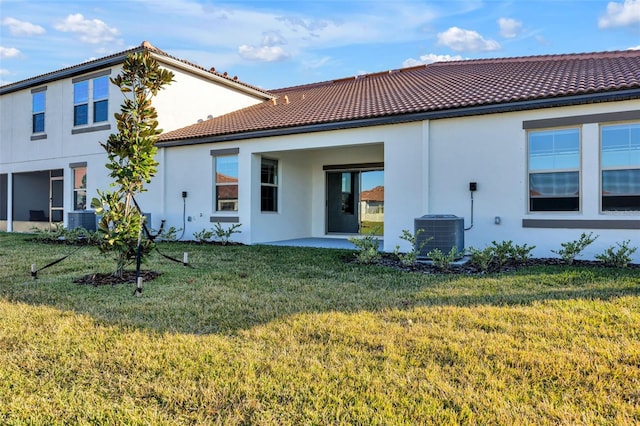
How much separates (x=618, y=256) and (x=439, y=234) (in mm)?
3025

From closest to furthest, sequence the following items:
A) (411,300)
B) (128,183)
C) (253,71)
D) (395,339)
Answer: (395,339), (411,300), (128,183), (253,71)

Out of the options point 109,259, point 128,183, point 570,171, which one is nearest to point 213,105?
point 109,259

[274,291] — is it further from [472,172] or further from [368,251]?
[472,172]

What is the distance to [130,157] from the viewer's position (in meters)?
6.50

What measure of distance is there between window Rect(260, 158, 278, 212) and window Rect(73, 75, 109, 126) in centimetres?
621

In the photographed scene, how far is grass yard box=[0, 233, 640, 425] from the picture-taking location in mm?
2650

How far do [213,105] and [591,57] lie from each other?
12919 mm

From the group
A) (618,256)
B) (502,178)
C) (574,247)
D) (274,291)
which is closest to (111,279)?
(274,291)

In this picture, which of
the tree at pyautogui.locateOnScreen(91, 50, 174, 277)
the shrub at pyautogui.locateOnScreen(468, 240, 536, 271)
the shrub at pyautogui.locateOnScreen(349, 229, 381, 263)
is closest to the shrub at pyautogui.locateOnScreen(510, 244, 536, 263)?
the shrub at pyautogui.locateOnScreen(468, 240, 536, 271)

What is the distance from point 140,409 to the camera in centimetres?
267

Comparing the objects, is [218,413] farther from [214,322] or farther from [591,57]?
[591,57]

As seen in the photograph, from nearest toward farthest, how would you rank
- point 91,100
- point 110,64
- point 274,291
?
point 274,291
point 110,64
point 91,100

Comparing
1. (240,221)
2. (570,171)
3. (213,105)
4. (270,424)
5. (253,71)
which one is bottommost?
(270,424)

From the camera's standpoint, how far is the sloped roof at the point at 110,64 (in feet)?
45.1
